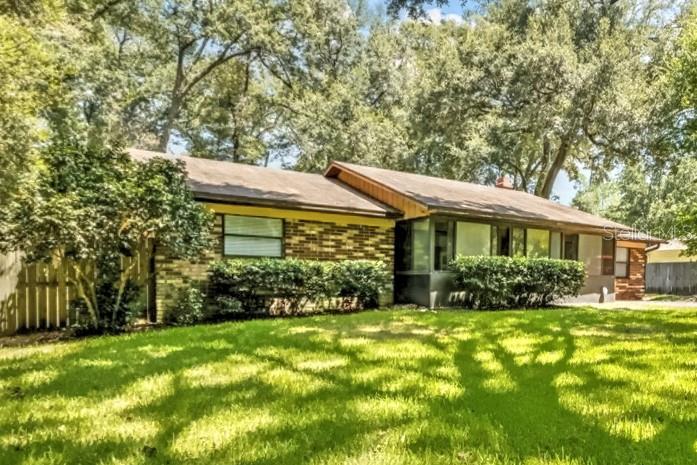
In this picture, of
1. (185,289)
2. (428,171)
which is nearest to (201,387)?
(185,289)

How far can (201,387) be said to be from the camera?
4.39m

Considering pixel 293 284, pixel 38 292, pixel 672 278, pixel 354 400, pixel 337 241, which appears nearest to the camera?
pixel 354 400

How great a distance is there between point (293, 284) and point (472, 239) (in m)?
6.24

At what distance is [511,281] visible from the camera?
13.6 meters

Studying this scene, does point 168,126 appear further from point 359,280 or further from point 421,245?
point 359,280

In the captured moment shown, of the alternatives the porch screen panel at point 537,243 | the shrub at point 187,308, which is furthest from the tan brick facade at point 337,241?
the porch screen panel at point 537,243

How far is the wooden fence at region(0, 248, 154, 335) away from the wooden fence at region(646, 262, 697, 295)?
86.0 ft

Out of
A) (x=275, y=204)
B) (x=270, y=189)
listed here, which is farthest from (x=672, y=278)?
(x=275, y=204)

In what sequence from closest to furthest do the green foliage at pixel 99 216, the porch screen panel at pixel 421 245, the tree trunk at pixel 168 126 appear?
the green foliage at pixel 99 216 < the porch screen panel at pixel 421 245 < the tree trunk at pixel 168 126

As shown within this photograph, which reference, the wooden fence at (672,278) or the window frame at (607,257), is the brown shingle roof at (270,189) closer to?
the window frame at (607,257)

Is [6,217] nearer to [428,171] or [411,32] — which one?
[428,171]

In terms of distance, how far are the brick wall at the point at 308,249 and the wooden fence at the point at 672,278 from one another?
62.1ft

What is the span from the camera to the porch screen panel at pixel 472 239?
14469mm

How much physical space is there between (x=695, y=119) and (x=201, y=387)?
33.4 ft
